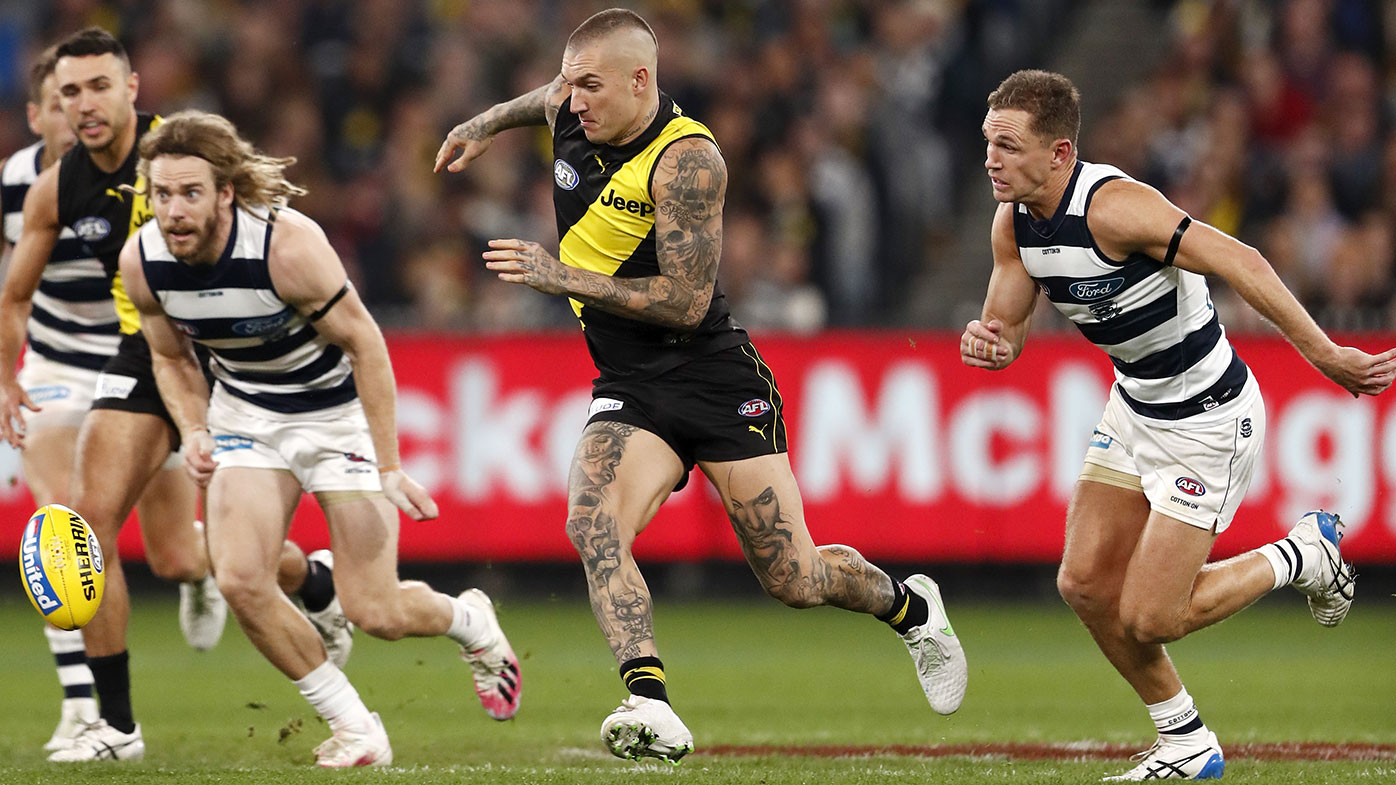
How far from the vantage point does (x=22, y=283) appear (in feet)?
25.9

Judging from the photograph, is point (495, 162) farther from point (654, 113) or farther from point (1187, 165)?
point (654, 113)

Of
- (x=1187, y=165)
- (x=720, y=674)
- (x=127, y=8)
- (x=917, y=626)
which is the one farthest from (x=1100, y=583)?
(x=127, y=8)

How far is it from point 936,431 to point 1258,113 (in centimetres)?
438

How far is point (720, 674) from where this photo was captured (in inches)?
422

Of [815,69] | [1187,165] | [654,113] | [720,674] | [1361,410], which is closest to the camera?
[654,113]

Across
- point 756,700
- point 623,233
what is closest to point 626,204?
point 623,233

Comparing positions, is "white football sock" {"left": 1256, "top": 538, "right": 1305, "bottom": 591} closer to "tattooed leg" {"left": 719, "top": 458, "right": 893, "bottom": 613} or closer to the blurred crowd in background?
"tattooed leg" {"left": 719, "top": 458, "right": 893, "bottom": 613}

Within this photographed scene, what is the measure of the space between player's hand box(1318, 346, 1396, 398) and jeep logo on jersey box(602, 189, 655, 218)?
2.46 metres

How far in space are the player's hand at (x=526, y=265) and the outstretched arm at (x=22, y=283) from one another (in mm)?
2829

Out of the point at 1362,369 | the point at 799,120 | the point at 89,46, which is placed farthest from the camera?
the point at 799,120

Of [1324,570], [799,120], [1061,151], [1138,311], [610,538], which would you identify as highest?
[1061,151]

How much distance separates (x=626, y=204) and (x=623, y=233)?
114mm

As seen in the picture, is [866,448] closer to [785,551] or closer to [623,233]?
[785,551]

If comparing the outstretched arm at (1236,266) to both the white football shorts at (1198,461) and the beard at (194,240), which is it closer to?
the white football shorts at (1198,461)
